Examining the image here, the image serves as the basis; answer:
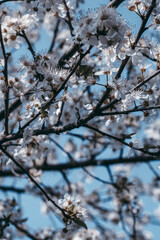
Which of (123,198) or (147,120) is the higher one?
(123,198)

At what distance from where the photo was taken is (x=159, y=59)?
5.70 ft

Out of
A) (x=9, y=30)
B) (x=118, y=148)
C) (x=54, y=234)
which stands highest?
(x=118, y=148)

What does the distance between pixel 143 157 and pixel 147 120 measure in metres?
1.70

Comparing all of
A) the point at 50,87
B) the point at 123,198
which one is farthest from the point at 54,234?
the point at 50,87

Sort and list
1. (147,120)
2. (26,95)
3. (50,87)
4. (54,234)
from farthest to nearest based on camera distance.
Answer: (54,234)
(26,95)
(147,120)
(50,87)

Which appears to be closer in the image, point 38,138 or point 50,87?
point 50,87

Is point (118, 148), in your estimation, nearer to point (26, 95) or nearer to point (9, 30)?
point (26, 95)

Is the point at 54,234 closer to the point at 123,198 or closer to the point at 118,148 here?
the point at 123,198

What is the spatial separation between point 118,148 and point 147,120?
1.83 metres

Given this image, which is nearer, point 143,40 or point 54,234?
point 143,40

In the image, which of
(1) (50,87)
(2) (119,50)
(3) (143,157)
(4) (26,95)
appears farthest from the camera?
(3) (143,157)

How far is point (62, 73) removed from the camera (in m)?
1.90

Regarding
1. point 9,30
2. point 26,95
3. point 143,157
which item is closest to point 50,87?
point 26,95

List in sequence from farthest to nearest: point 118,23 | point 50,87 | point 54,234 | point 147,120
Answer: point 54,234
point 147,120
point 50,87
point 118,23
